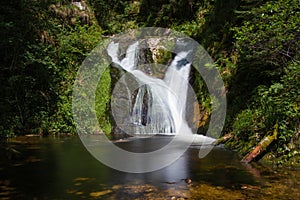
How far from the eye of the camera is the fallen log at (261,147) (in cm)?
605

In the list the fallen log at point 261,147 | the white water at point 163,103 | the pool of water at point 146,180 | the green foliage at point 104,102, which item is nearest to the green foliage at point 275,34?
the fallen log at point 261,147

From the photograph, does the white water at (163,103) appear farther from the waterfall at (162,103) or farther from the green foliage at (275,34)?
the green foliage at (275,34)

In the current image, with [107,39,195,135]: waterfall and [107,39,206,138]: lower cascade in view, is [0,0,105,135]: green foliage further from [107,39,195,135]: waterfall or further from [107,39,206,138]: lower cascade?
[107,39,195,135]: waterfall

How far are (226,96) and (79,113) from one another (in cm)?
596

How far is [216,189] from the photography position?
173 inches

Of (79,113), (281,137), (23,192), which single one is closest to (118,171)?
(23,192)

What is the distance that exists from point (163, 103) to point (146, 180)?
7600 millimetres

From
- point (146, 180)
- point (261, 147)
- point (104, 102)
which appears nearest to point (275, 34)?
point (261, 147)

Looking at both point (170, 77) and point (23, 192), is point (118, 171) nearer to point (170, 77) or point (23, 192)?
point (23, 192)

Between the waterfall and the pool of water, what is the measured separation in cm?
501

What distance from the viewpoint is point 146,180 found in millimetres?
4996

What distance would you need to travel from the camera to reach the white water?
11945 mm

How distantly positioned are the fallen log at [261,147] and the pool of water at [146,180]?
0.25m

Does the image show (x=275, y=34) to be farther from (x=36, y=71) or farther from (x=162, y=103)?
(x=36, y=71)
